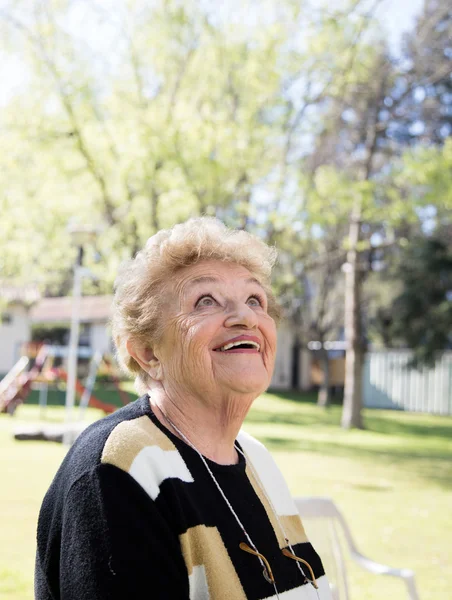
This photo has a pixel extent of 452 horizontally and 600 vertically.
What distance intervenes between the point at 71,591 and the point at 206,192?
1221cm

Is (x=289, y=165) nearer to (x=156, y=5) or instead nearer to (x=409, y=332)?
(x=156, y=5)

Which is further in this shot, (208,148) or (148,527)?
(208,148)

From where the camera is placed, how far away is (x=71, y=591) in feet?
4.76

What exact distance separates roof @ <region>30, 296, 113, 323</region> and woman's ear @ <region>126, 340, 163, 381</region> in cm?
3460

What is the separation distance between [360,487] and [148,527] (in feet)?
26.1

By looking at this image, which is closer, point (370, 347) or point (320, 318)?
point (320, 318)

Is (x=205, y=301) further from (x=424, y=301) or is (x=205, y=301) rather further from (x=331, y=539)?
(x=424, y=301)

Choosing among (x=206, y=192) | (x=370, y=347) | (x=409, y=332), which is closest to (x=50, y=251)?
(x=206, y=192)

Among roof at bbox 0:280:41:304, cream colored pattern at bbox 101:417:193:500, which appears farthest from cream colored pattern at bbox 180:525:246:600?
roof at bbox 0:280:41:304

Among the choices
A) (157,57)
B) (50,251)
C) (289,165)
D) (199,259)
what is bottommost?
(199,259)

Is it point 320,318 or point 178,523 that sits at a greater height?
point 320,318

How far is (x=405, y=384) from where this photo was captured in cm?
2661

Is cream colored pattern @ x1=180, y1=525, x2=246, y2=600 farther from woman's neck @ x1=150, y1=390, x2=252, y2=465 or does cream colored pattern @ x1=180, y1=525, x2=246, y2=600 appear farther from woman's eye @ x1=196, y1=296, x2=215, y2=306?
woman's eye @ x1=196, y1=296, x2=215, y2=306

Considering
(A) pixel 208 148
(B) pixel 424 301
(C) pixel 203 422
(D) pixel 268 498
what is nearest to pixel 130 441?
(C) pixel 203 422
